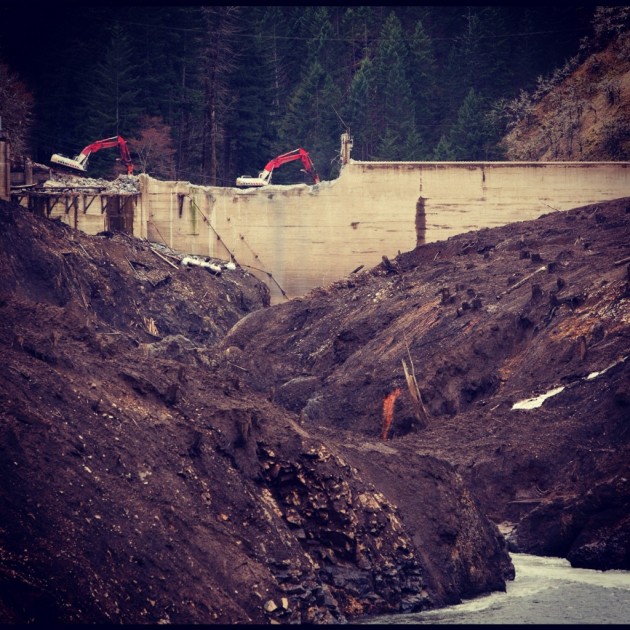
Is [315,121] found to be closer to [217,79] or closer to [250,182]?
[217,79]

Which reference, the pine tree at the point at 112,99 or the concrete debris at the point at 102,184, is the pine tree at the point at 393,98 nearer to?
the pine tree at the point at 112,99

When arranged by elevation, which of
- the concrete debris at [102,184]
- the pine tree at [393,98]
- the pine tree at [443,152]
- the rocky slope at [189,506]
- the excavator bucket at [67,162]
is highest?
the pine tree at [393,98]

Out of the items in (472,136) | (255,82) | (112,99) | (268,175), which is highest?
(255,82)

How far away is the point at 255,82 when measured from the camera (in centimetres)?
8425

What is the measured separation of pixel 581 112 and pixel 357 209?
59.5 ft

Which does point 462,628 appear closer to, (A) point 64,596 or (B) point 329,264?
(A) point 64,596

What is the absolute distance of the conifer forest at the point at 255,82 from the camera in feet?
266

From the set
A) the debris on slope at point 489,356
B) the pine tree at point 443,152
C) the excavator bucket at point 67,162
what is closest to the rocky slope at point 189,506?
the debris on slope at point 489,356

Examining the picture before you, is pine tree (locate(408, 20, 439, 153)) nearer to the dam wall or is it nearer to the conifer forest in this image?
the conifer forest

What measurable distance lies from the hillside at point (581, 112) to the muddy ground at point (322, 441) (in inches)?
606

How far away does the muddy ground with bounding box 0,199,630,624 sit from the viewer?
26516mm

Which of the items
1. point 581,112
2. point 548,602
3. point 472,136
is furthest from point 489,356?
point 472,136

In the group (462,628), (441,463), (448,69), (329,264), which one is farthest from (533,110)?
(462,628)

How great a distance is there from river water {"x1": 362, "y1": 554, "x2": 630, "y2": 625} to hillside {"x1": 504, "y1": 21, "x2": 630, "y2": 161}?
38894 mm
